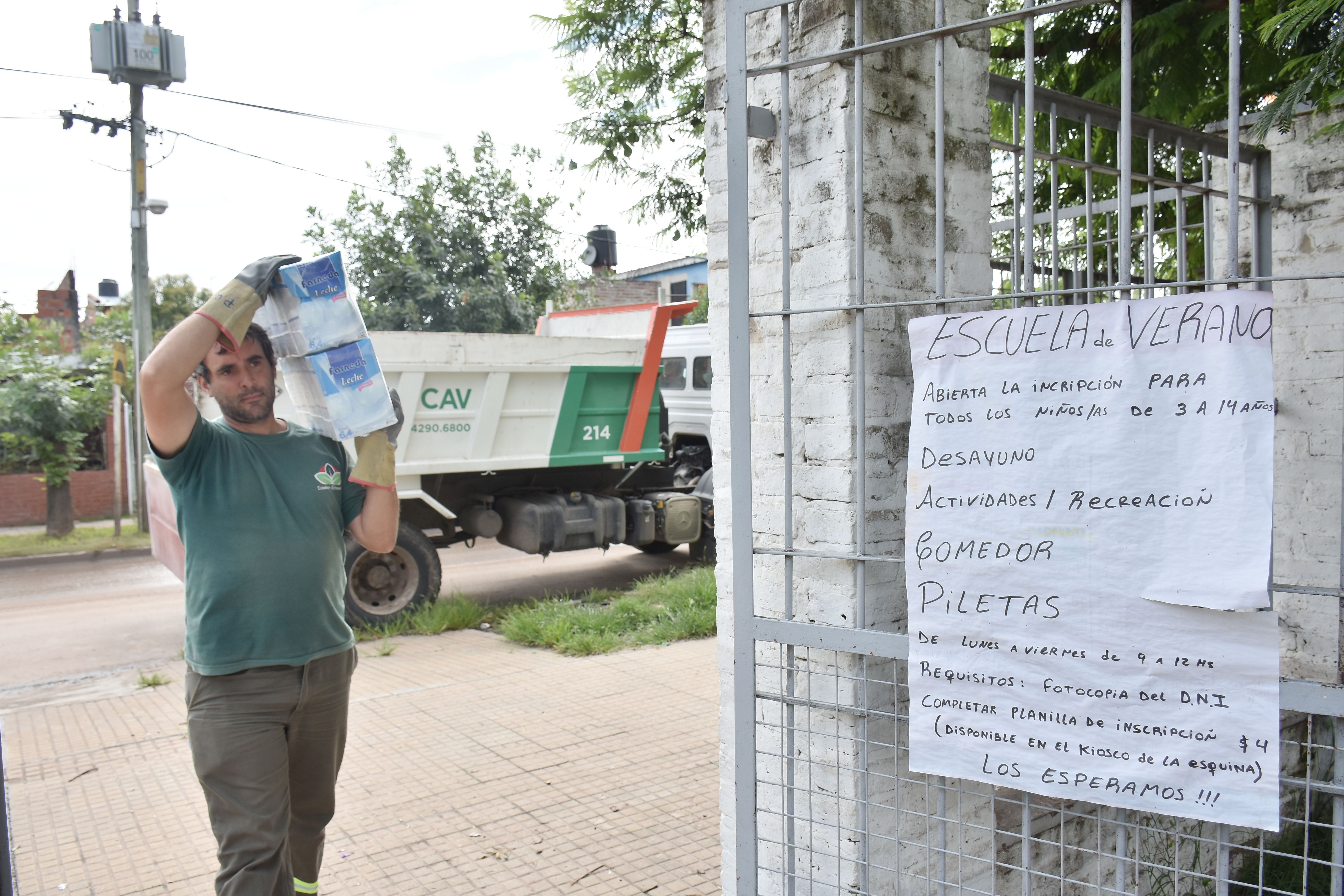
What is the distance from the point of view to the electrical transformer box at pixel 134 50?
43.0 feet

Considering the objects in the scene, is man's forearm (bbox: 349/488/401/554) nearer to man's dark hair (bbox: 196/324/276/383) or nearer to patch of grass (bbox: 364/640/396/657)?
man's dark hair (bbox: 196/324/276/383)

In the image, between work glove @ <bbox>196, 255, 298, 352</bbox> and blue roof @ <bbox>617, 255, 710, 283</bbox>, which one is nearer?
work glove @ <bbox>196, 255, 298, 352</bbox>

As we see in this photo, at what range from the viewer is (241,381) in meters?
2.86

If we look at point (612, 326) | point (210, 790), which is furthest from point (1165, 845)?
point (612, 326)

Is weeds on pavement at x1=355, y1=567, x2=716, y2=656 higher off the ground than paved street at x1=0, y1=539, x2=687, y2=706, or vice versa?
weeds on pavement at x1=355, y1=567, x2=716, y2=656

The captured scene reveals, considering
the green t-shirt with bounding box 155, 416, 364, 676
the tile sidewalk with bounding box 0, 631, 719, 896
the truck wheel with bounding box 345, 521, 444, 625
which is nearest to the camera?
the green t-shirt with bounding box 155, 416, 364, 676

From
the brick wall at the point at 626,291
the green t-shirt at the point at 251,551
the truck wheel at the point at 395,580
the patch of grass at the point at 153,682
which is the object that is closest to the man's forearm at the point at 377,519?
the green t-shirt at the point at 251,551

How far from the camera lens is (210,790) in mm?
2607

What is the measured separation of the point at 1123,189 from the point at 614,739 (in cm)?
397

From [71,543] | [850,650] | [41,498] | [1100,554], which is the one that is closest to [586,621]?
[850,650]

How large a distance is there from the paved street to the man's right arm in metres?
4.93

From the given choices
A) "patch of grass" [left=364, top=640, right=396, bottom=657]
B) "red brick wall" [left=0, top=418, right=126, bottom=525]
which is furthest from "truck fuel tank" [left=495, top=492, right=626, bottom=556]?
"red brick wall" [left=0, top=418, right=126, bottom=525]

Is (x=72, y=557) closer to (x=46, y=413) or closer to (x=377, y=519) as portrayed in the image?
(x=46, y=413)

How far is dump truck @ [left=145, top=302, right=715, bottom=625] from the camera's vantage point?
789cm
